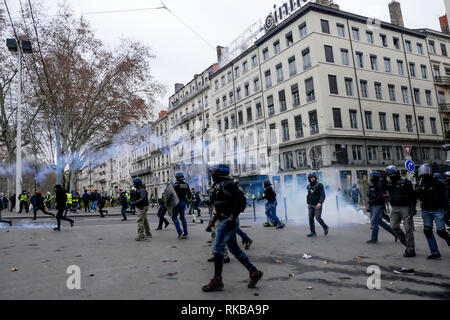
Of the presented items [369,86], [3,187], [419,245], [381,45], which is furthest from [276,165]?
[3,187]

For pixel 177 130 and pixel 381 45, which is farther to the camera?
pixel 177 130

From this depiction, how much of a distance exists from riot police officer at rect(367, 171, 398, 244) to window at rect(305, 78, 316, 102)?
23.5m

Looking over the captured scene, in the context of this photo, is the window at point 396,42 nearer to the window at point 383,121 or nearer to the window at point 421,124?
the window at point 421,124

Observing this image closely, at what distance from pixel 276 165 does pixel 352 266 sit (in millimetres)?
28848

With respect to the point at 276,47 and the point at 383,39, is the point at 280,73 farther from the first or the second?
the point at 383,39

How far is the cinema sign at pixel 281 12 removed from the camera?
31.3m

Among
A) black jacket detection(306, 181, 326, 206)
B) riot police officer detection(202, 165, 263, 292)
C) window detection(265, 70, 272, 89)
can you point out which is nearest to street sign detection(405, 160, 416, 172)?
black jacket detection(306, 181, 326, 206)

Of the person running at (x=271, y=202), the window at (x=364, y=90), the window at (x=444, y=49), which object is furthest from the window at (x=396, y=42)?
the person running at (x=271, y=202)

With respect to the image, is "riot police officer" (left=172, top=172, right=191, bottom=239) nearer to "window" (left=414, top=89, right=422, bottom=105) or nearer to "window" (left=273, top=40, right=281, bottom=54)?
"window" (left=273, top=40, right=281, bottom=54)

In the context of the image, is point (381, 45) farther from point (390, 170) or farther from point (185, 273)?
point (185, 273)

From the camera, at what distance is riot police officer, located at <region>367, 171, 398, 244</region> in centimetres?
729
